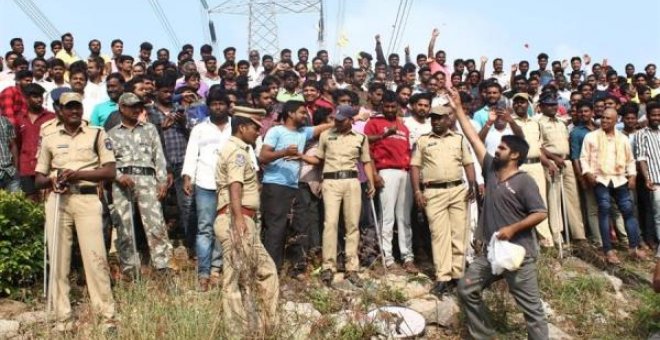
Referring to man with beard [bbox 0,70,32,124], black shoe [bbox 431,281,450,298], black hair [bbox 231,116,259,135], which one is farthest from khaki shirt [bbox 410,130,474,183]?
man with beard [bbox 0,70,32,124]

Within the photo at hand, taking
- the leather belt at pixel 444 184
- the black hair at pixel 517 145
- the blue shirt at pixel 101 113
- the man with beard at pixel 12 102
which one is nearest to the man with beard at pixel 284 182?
the leather belt at pixel 444 184

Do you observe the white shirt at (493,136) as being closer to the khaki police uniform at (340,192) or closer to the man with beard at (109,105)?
the khaki police uniform at (340,192)

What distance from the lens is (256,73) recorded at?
13.2m

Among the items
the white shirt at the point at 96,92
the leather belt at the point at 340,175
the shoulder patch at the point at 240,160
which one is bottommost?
the leather belt at the point at 340,175

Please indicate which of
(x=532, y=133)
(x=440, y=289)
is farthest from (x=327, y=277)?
(x=532, y=133)

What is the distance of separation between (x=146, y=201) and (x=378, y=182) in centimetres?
267

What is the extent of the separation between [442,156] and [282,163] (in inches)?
70.5

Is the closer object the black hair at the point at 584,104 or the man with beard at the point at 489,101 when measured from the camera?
the man with beard at the point at 489,101

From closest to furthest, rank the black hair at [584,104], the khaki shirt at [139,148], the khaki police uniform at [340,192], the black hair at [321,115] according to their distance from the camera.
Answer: the khaki shirt at [139,148], the khaki police uniform at [340,192], the black hair at [321,115], the black hair at [584,104]

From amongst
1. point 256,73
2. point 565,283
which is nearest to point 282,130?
point 565,283

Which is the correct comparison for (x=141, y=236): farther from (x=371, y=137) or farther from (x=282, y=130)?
(x=371, y=137)

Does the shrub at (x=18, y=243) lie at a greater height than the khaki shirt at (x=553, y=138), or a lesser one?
lesser

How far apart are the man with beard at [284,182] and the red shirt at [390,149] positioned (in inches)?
36.0

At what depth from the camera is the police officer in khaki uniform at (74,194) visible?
18.8ft
